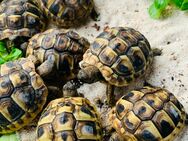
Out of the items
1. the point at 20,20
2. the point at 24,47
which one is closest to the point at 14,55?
the point at 24,47

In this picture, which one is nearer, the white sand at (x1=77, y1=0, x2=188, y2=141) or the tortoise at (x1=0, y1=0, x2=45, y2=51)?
the white sand at (x1=77, y1=0, x2=188, y2=141)

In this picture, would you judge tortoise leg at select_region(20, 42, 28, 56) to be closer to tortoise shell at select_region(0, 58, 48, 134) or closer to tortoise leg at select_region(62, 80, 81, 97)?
tortoise shell at select_region(0, 58, 48, 134)

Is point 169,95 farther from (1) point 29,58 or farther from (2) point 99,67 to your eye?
(1) point 29,58

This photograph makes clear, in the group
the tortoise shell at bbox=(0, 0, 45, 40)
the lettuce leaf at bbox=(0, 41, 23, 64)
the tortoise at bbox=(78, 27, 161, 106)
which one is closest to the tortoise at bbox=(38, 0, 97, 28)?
the tortoise shell at bbox=(0, 0, 45, 40)

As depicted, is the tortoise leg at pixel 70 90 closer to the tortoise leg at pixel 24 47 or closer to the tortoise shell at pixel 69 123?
the tortoise shell at pixel 69 123

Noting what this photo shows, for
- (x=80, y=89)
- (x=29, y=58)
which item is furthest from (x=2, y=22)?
(x=80, y=89)
